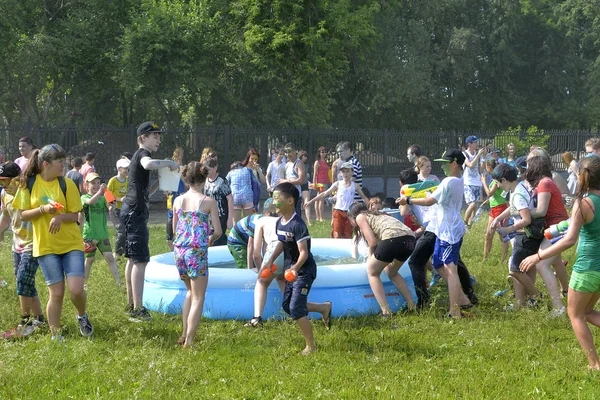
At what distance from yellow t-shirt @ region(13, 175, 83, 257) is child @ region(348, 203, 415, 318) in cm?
288

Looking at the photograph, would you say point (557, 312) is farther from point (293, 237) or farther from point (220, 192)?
point (220, 192)

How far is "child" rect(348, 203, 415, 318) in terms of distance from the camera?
295 inches

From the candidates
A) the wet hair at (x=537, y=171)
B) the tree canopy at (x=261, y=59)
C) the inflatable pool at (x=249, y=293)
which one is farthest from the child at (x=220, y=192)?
the tree canopy at (x=261, y=59)

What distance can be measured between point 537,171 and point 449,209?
3.27 feet

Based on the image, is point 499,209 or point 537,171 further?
point 499,209

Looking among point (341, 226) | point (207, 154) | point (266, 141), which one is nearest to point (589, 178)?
point (341, 226)

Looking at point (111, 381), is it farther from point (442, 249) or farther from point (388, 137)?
point (388, 137)

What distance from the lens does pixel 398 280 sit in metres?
7.87

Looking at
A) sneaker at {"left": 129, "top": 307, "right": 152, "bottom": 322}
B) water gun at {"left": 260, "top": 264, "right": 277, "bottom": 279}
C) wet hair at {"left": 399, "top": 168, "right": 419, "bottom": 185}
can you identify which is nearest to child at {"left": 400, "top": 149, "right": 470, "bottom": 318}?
water gun at {"left": 260, "top": 264, "right": 277, "bottom": 279}

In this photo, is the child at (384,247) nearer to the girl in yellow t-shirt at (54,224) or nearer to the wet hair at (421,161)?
the wet hair at (421,161)

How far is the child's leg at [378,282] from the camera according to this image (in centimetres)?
756

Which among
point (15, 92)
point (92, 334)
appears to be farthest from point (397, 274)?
point (15, 92)

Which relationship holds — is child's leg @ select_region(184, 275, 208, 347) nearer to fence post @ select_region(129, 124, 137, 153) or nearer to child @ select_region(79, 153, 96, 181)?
child @ select_region(79, 153, 96, 181)

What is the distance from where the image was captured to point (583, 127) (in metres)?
42.9
